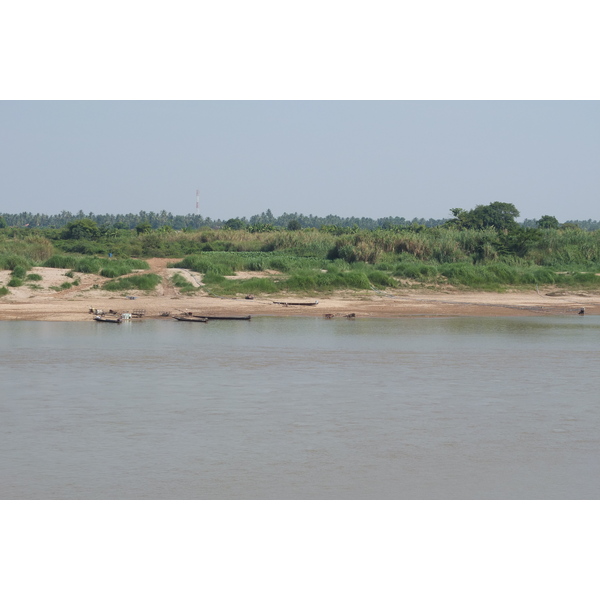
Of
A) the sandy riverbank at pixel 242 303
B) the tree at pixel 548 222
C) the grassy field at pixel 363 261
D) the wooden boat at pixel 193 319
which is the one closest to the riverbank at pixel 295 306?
the sandy riverbank at pixel 242 303

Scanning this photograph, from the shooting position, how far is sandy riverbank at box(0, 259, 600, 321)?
21.7 m

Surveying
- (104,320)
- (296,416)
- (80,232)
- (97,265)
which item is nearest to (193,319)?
(104,320)

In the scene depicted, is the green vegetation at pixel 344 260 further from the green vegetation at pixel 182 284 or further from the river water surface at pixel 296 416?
the river water surface at pixel 296 416

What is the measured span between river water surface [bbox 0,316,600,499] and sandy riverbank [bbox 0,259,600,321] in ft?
11.5

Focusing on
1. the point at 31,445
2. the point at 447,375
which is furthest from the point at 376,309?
the point at 31,445

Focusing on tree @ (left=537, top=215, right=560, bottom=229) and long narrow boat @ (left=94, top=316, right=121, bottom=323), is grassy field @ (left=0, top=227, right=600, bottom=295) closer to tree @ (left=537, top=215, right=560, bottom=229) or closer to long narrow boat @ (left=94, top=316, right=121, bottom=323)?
long narrow boat @ (left=94, top=316, right=121, bottom=323)

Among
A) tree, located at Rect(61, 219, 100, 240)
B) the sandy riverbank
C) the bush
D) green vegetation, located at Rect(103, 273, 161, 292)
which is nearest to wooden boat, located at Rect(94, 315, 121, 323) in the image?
the sandy riverbank

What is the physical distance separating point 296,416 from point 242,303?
1260 cm

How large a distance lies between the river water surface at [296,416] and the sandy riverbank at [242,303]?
3.49 metres

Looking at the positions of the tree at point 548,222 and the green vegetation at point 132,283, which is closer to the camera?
the green vegetation at point 132,283

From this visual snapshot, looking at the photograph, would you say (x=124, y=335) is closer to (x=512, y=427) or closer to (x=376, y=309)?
(x=376, y=309)

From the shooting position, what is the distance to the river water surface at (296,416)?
8000 millimetres

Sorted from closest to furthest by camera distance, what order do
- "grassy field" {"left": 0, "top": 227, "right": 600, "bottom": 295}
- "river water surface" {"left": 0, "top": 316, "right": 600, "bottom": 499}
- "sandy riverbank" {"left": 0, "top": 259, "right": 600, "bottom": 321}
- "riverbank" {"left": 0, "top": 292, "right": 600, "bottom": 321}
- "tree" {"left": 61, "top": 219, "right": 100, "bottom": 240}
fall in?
"river water surface" {"left": 0, "top": 316, "right": 600, "bottom": 499} → "riverbank" {"left": 0, "top": 292, "right": 600, "bottom": 321} → "sandy riverbank" {"left": 0, "top": 259, "right": 600, "bottom": 321} → "grassy field" {"left": 0, "top": 227, "right": 600, "bottom": 295} → "tree" {"left": 61, "top": 219, "right": 100, "bottom": 240}

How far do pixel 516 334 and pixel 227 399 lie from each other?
29.8ft
